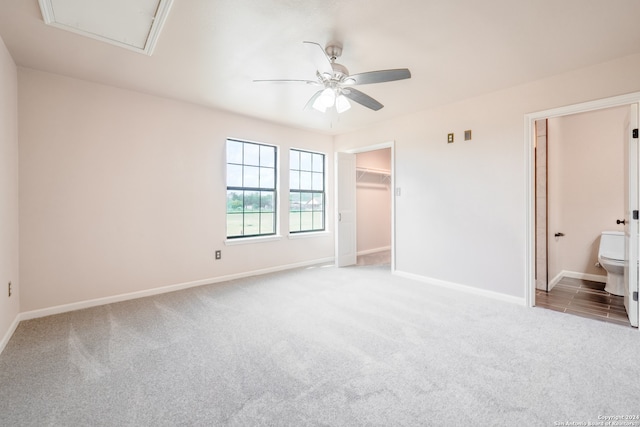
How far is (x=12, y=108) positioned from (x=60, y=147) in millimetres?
476

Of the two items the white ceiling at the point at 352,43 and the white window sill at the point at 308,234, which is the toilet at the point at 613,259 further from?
the white window sill at the point at 308,234

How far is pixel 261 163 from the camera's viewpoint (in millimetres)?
4781

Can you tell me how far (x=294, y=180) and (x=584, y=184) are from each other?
4.57 metres

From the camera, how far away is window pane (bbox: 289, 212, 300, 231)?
5.17 meters

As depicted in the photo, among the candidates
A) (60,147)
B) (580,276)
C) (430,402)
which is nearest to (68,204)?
(60,147)

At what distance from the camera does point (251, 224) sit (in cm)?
471

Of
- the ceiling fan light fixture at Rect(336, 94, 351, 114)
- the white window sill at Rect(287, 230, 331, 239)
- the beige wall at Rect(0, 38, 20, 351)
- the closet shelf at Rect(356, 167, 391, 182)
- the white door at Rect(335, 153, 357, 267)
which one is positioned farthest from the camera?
the closet shelf at Rect(356, 167, 391, 182)

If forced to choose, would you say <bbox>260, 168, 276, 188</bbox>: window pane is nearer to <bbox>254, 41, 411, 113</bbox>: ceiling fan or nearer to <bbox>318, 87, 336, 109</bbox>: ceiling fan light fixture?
<bbox>254, 41, 411, 113</bbox>: ceiling fan

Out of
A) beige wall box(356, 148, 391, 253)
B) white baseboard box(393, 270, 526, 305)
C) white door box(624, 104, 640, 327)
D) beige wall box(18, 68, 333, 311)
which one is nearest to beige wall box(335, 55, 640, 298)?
white baseboard box(393, 270, 526, 305)

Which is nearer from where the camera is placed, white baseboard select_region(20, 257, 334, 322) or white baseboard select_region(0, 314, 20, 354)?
white baseboard select_region(0, 314, 20, 354)

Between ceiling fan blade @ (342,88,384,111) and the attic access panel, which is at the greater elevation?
the attic access panel

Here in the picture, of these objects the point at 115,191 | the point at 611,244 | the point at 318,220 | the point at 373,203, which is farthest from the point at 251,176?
the point at 611,244

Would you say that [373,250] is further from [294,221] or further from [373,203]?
[294,221]

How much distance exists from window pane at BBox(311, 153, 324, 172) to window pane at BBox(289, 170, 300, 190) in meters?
0.46
